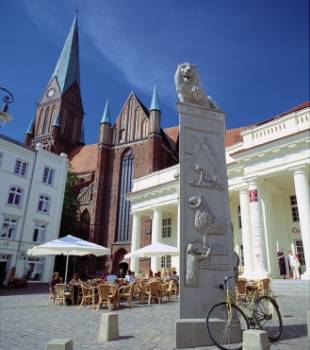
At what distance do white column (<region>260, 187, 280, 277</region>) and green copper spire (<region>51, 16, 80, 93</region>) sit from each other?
5097cm

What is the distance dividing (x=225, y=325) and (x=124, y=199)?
33324mm

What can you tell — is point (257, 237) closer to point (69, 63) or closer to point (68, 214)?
point (68, 214)

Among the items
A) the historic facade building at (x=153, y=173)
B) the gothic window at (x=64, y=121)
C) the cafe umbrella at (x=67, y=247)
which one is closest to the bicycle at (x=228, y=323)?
the cafe umbrella at (x=67, y=247)

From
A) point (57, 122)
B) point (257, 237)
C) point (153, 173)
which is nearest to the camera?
point (257, 237)

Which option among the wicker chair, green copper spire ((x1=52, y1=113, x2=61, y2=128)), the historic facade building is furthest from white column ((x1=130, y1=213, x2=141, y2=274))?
green copper spire ((x1=52, y1=113, x2=61, y2=128))

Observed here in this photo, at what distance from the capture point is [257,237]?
15781 mm

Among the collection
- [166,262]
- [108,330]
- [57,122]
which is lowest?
[108,330]

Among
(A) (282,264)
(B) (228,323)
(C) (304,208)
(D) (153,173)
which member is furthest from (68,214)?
(B) (228,323)

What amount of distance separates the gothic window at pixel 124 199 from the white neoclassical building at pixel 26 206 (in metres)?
10.5

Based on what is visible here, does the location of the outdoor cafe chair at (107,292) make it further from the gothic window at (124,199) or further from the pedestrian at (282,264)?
the gothic window at (124,199)

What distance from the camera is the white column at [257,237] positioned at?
50.3 ft

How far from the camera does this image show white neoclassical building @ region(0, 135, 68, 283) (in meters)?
23.9

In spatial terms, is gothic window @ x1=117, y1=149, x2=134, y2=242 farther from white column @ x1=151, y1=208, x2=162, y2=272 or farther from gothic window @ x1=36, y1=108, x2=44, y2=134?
gothic window @ x1=36, y1=108, x2=44, y2=134

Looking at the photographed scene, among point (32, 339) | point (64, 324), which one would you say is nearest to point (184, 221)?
point (32, 339)
